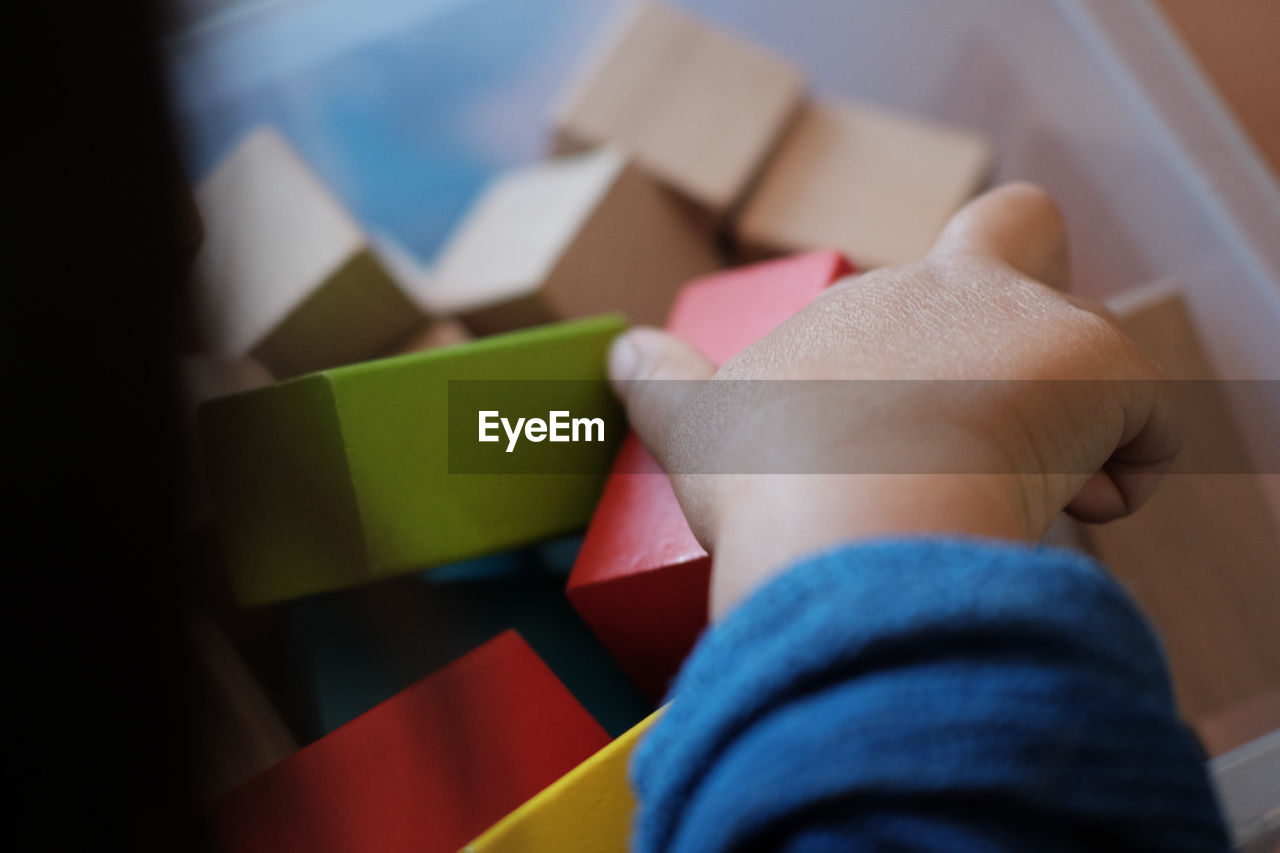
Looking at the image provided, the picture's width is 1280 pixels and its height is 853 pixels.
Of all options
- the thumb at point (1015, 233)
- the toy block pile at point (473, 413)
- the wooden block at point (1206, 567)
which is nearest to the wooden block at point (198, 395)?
the toy block pile at point (473, 413)

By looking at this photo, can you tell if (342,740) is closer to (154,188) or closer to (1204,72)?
(154,188)

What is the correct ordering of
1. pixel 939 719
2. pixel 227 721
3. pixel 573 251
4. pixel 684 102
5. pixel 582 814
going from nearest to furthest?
pixel 939 719 → pixel 582 814 → pixel 227 721 → pixel 573 251 → pixel 684 102

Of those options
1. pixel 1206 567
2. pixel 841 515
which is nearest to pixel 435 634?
pixel 841 515

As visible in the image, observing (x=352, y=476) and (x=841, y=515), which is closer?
(x=841, y=515)

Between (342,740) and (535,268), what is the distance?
0.41 metres

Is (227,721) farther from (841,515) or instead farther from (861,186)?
(861,186)

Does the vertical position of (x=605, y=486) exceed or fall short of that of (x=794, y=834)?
it falls short

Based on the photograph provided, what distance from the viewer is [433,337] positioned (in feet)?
2.51

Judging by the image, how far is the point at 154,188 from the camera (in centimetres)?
48

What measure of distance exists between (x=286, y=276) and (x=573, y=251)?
0.23 metres

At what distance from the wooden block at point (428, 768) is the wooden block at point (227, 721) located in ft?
0.12

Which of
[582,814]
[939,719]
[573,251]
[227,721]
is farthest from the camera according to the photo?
[573,251]

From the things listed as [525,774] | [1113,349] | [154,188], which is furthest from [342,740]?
[1113,349]

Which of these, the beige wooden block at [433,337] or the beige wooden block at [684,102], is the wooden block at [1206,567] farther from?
the beige wooden block at [433,337]
